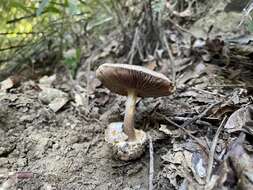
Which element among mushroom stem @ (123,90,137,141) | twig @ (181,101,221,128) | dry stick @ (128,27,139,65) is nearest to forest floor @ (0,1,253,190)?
twig @ (181,101,221,128)

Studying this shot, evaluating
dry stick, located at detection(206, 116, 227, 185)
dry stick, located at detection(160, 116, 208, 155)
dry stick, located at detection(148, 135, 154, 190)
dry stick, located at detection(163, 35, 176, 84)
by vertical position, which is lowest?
dry stick, located at detection(148, 135, 154, 190)

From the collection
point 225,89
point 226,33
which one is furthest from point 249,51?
point 226,33

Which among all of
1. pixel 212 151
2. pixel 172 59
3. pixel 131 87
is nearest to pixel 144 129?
pixel 131 87

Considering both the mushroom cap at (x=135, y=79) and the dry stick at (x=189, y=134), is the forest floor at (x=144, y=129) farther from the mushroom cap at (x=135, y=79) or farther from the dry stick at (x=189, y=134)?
the mushroom cap at (x=135, y=79)

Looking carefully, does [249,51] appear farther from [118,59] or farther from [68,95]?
[68,95]

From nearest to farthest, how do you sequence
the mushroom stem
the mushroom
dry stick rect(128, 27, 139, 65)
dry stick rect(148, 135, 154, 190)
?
dry stick rect(148, 135, 154, 190)
the mushroom
the mushroom stem
dry stick rect(128, 27, 139, 65)

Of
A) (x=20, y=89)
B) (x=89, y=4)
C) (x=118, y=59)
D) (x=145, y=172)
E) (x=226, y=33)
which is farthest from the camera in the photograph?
(x=89, y=4)

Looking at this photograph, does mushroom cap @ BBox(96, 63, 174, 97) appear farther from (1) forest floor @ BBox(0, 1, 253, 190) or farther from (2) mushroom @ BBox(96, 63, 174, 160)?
(1) forest floor @ BBox(0, 1, 253, 190)

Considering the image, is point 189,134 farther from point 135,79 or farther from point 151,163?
point 135,79

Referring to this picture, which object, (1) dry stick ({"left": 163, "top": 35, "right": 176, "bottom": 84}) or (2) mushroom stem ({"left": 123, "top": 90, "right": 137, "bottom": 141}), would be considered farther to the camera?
(1) dry stick ({"left": 163, "top": 35, "right": 176, "bottom": 84})
